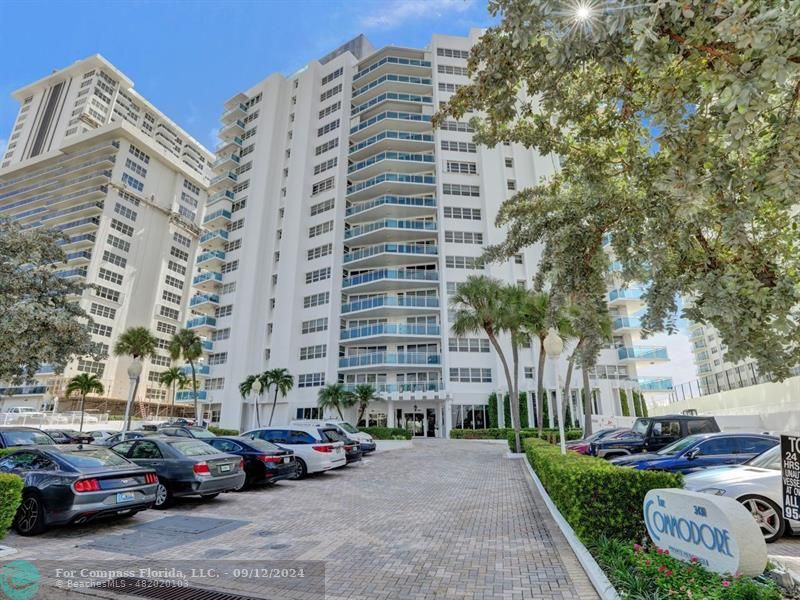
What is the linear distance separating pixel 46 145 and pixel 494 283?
84.0m

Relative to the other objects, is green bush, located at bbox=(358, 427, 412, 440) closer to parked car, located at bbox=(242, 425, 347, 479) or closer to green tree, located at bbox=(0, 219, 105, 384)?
parked car, located at bbox=(242, 425, 347, 479)

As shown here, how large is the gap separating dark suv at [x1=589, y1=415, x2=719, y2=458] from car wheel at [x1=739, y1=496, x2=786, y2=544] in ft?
24.1

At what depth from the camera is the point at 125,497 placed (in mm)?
7383

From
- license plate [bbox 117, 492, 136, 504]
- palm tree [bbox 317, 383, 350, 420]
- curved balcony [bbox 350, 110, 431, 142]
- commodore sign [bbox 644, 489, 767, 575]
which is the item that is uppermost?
curved balcony [bbox 350, 110, 431, 142]

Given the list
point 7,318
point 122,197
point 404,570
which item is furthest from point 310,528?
point 122,197

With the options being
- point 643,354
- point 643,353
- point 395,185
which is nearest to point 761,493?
point 643,354

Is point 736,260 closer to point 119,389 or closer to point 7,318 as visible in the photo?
point 7,318

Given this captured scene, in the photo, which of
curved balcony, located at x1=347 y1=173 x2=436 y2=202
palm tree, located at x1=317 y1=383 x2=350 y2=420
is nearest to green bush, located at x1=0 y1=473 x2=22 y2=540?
palm tree, located at x1=317 y1=383 x2=350 y2=420

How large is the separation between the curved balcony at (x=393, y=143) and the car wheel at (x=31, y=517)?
41278 mm

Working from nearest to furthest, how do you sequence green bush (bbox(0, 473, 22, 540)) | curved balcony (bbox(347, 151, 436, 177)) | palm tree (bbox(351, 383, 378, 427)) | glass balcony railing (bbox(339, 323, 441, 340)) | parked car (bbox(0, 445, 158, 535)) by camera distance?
1. green bush (bbox(0, 473, 22, 540))
2. parked car (bbox(0, 445, 158, 535))
3. palm tree (bbox(351, 383, 378, 427))
4. glass balcony railing (bbox(339, 323, 441, 340))
5. curved balcony (bbox(347, 151, 436, 177))

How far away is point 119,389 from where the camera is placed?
177ft

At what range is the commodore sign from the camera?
161 inches

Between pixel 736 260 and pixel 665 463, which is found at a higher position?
pixel 736 260

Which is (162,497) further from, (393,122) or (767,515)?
(393,122)
